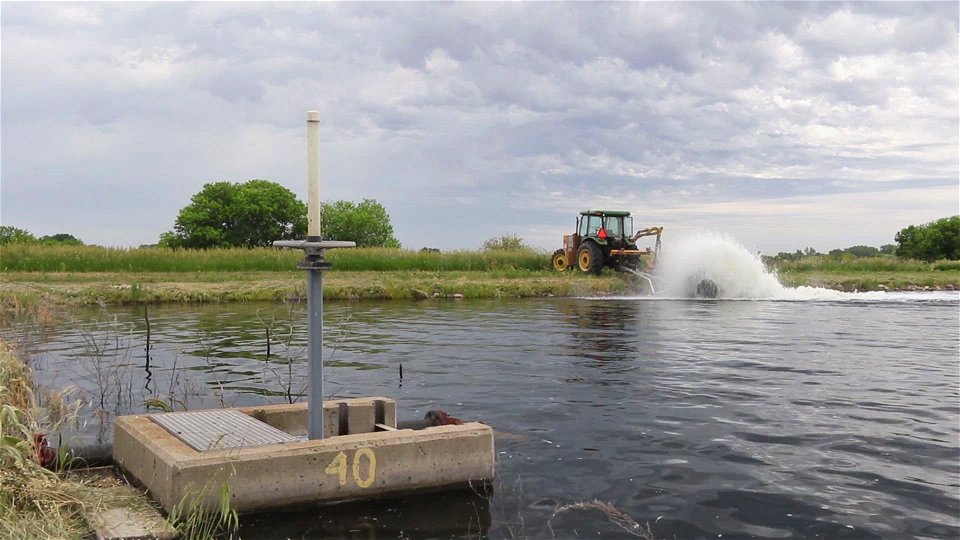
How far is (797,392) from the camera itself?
10.8 metres

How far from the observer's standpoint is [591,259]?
110 ft

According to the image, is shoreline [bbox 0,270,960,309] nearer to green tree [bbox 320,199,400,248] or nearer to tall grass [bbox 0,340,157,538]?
tall grass [bbox 0,340,157,538]

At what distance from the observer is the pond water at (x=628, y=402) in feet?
20.3

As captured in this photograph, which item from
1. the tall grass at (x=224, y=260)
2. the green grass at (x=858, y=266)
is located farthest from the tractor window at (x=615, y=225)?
the green grass at (x=858, y=266)

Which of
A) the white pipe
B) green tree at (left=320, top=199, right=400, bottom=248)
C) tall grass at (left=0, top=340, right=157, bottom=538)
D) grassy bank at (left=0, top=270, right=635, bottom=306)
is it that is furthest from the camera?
green tree at (left=320, top=199, right=400, bottom=248)

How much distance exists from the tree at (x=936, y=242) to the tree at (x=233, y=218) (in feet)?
182

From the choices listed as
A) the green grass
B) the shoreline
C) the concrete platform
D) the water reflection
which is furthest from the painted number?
the green grass

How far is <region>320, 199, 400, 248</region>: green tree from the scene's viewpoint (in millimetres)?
88562

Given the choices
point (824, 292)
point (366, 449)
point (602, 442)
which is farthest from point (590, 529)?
point (824, 292)

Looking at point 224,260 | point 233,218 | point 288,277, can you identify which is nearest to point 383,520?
point 288,277

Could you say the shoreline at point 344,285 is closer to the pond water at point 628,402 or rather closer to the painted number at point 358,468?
the pond water at point 628,402

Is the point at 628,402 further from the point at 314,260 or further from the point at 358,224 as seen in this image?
the point at 358,224

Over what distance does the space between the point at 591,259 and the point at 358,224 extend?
6033 centimetres

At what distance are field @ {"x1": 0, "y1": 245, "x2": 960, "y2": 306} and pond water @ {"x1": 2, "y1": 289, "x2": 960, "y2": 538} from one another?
17.9 feet
